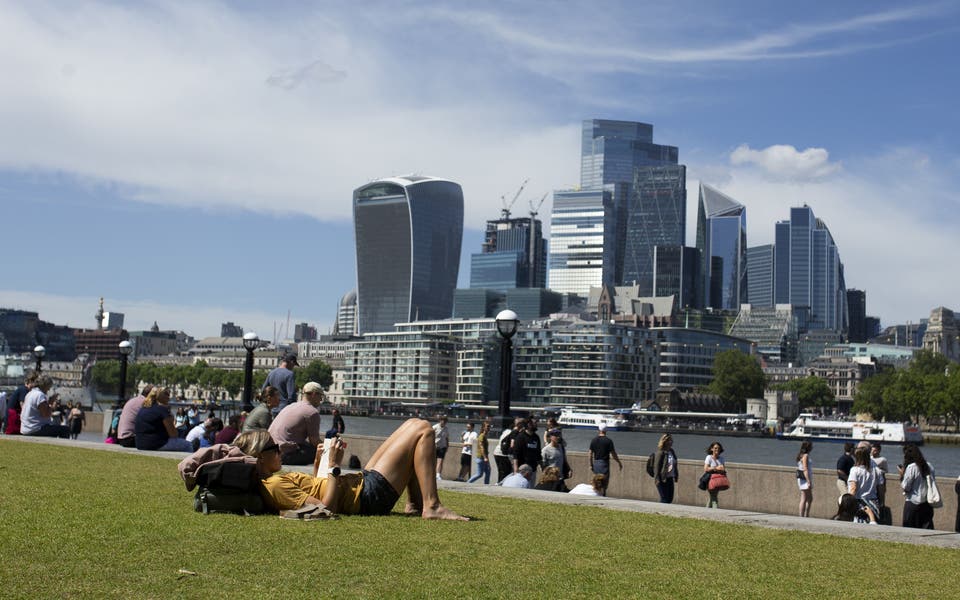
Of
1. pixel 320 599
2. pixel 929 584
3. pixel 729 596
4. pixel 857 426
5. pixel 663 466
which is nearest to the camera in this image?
pixel 320 599

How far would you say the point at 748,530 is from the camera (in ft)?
43.4

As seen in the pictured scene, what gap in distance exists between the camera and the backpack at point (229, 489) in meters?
11.9

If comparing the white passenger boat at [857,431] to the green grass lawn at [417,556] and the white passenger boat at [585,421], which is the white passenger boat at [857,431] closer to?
the white passenger boat at [585,421]

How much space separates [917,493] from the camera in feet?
59.9

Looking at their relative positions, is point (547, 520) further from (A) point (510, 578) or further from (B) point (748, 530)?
(A) point (510, 578)

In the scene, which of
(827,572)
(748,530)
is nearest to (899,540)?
(748,530)

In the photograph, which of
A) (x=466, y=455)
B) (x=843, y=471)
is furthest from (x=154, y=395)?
(x=843, y=471)

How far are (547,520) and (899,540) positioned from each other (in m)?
4.11

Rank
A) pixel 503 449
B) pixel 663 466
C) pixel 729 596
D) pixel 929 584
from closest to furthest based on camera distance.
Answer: pixel 729 596, pixel 929 584, pixel 663 466, pixel 503 449

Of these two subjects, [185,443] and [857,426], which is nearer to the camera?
[185,443]

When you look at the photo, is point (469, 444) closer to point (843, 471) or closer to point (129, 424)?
point (129, 424)

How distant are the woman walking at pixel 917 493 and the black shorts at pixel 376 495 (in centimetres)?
976

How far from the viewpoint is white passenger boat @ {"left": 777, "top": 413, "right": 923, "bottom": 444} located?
14675 centimetres

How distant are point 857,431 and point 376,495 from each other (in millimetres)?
143429
